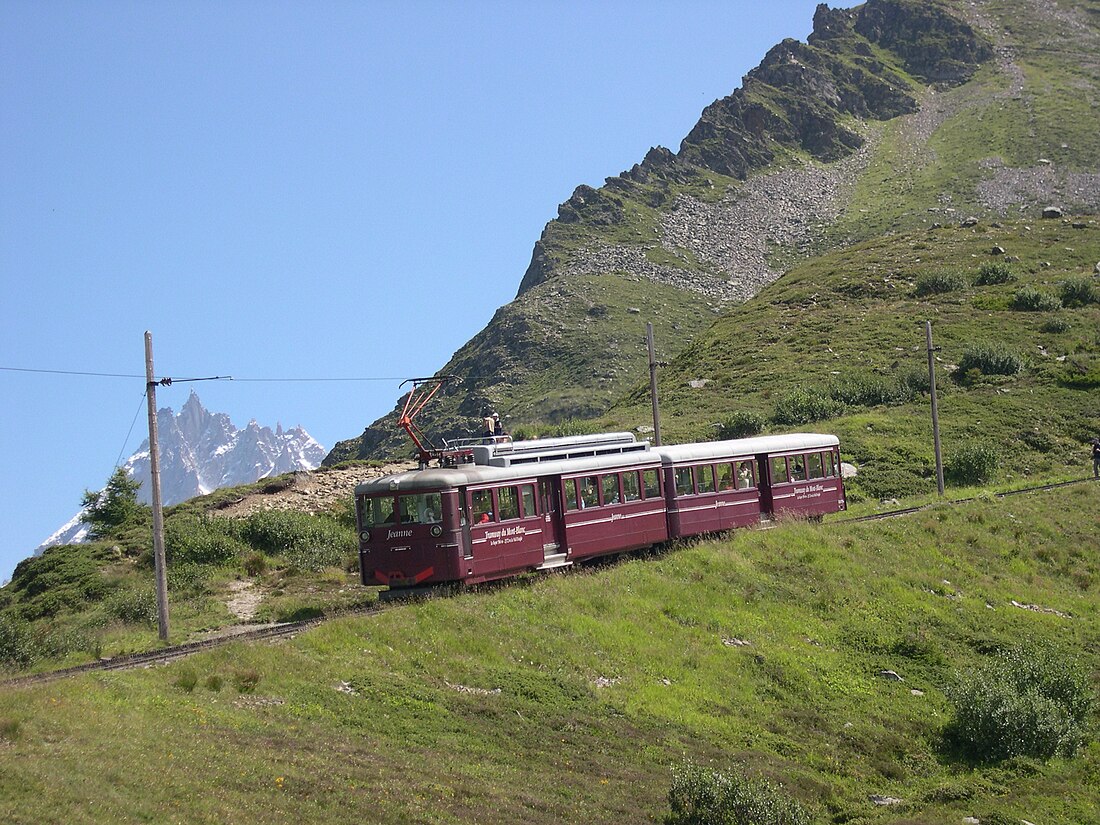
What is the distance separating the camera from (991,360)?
59.8 metres

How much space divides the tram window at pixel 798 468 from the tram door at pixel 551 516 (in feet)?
39.4

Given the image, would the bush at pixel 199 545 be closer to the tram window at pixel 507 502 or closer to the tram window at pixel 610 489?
the tram window at pixel 507 502

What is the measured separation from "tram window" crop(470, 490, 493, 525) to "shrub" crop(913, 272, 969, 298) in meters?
58.5

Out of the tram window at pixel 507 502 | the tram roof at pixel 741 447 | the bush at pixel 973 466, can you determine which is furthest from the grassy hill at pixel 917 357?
the tram window at pixel 507 502

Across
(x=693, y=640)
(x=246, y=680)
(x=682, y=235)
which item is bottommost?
(x=693, y=640)

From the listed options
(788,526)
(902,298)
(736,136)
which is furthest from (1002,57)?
(788,526)

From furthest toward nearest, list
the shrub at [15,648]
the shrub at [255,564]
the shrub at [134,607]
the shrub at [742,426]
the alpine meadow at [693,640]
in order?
the shrub at [742,426] → the shrub at [255,564] → the shrub at [134,607] → the shrub at [15,648] → the alpine meadow at [693,640]

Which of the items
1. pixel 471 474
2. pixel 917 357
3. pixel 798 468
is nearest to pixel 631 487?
pixel 471 474

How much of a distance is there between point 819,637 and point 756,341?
→ 50.2 meters

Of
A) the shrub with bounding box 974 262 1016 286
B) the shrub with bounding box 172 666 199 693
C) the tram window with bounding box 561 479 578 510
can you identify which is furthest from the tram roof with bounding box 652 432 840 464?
the shrub with bounding box 974 262 1016 286

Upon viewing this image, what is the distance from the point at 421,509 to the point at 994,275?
2451 inches

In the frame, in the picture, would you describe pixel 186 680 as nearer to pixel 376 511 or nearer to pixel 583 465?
pixel 376 511

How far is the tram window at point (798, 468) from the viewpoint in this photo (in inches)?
1454

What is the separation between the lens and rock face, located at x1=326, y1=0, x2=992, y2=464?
107 meters
